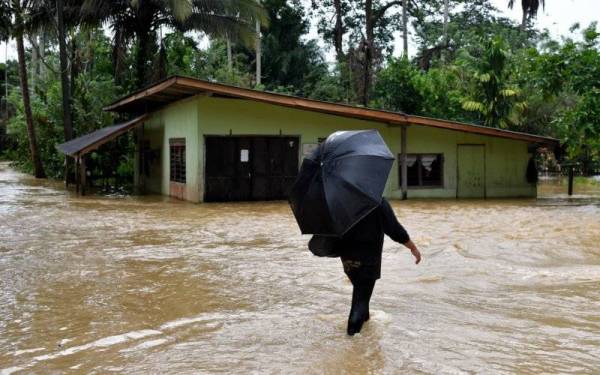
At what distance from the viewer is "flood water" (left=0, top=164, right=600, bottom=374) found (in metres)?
4.93

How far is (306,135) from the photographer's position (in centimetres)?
1870

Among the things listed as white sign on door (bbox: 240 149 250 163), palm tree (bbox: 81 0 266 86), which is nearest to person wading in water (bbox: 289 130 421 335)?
white sign on door (bbox: 240 149 250 163)

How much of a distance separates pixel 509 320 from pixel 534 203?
13.2 m

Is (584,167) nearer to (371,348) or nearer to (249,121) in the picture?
(249,121)

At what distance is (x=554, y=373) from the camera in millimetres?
4621

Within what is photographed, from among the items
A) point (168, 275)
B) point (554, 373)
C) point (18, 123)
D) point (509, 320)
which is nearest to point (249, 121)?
point (168, 275)

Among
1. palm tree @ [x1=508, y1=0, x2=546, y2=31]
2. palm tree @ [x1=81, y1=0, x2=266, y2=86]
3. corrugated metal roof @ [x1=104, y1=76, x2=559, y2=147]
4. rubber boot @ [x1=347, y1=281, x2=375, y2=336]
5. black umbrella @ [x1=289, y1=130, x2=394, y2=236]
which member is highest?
palm tree @ [x1=508, y1=0, x2=546, y2=31]

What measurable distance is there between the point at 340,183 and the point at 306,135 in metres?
14.0

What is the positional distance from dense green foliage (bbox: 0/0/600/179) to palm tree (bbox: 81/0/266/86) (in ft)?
0.16

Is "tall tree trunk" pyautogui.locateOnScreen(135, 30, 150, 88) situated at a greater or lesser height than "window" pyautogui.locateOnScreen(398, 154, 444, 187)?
greater

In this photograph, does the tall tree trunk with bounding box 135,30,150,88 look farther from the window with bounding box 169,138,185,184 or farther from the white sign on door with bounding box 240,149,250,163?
the white sign on door with bounding box 240,149,250,163

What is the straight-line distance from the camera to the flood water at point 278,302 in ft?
16.2

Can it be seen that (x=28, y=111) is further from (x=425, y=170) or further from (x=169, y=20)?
(x=425, y=170)

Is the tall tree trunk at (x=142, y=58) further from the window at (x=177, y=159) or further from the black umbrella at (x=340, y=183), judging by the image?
the black umbrella at (x=340, y=183)
